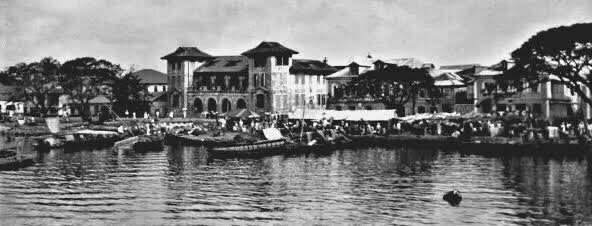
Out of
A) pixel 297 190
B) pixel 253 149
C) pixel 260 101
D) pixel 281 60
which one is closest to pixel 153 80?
pixel 260 101

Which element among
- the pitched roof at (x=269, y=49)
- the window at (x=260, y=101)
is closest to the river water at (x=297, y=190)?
the pitched roof at (x=269, y=49)

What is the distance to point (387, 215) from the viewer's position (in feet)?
107

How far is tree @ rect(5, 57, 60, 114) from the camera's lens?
4040 inches

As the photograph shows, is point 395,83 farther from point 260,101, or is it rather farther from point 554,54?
point 554,54

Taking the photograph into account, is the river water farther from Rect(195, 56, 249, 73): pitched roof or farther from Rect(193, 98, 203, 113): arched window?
Rect(195, 56, 249, 73): pitched roof

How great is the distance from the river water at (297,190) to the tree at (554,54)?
9215 millimetres

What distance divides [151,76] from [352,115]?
206 ft

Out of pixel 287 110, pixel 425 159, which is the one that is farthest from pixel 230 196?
pixel 287 110

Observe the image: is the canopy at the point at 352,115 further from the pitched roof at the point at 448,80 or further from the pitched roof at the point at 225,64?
the pitched roof at the point at 225,64

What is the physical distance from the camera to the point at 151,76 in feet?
439

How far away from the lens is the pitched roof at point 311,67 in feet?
330

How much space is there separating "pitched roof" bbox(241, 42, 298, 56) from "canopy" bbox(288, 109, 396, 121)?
14.8 m

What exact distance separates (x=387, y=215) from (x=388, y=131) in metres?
39.1

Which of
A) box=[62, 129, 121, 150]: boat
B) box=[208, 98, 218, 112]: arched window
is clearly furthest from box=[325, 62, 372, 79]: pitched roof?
box=[62, 129, 121, 150]: boat
